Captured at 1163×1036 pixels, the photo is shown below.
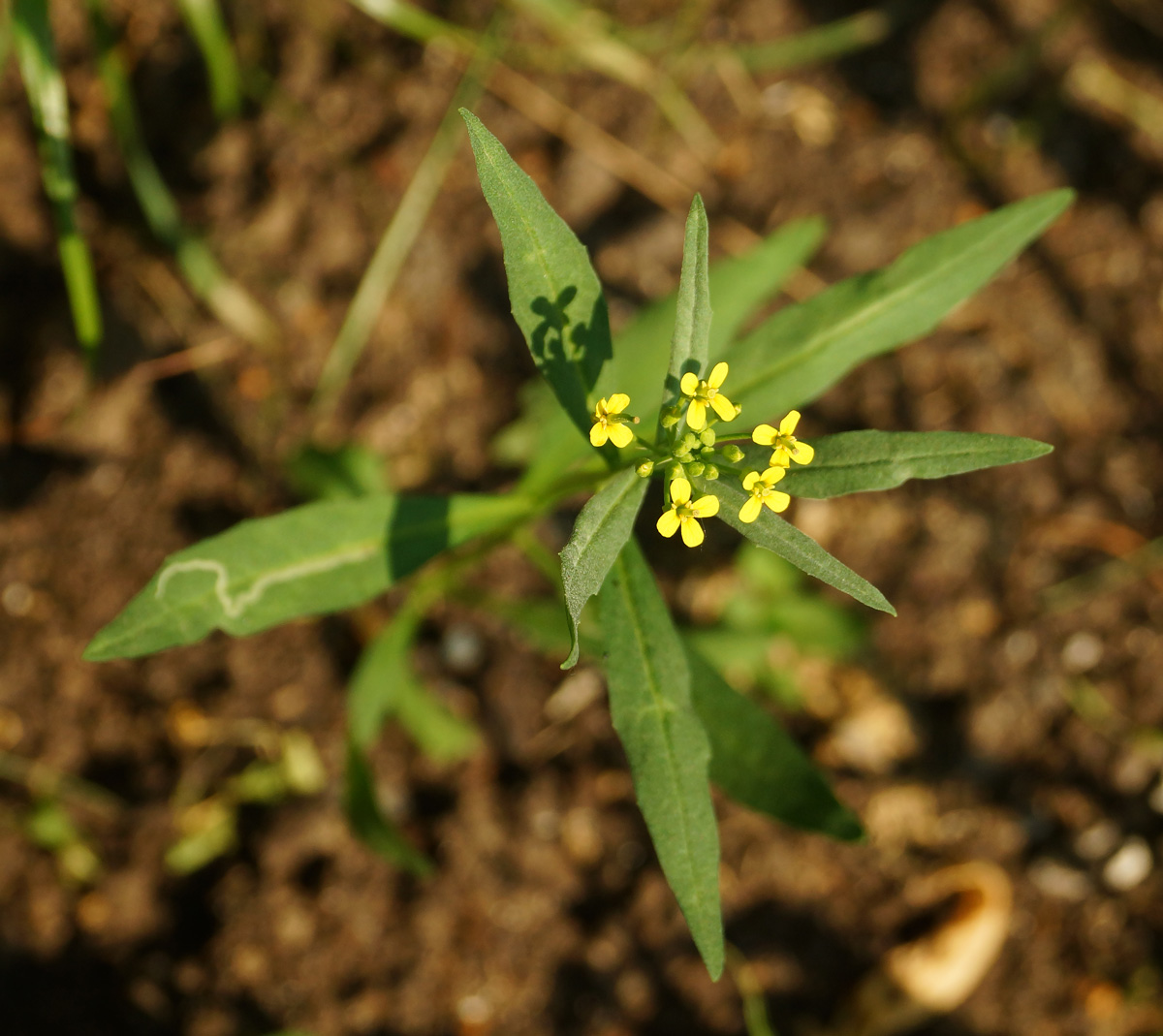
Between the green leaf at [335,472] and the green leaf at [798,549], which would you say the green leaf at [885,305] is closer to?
the green leaf at [798,549]

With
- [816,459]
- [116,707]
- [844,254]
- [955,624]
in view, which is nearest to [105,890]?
[116,707]

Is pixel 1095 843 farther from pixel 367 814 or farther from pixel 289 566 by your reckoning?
pixel 289 566

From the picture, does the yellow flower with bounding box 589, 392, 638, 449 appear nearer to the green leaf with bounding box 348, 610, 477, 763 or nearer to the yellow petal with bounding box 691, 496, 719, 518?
the yellow petal with bounding box 691, 496, 719, 518

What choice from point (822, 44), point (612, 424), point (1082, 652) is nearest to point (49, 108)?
point (612, 424)

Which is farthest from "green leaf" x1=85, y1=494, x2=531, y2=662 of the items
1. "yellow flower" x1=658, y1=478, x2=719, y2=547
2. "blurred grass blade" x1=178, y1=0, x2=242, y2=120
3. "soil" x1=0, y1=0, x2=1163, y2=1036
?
"blurred grass blade" x1=178, y1=0, x2=242, y2=120

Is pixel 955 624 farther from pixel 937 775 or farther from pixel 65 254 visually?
pixel 65 254

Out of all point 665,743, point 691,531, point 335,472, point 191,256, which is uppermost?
point 691,531
